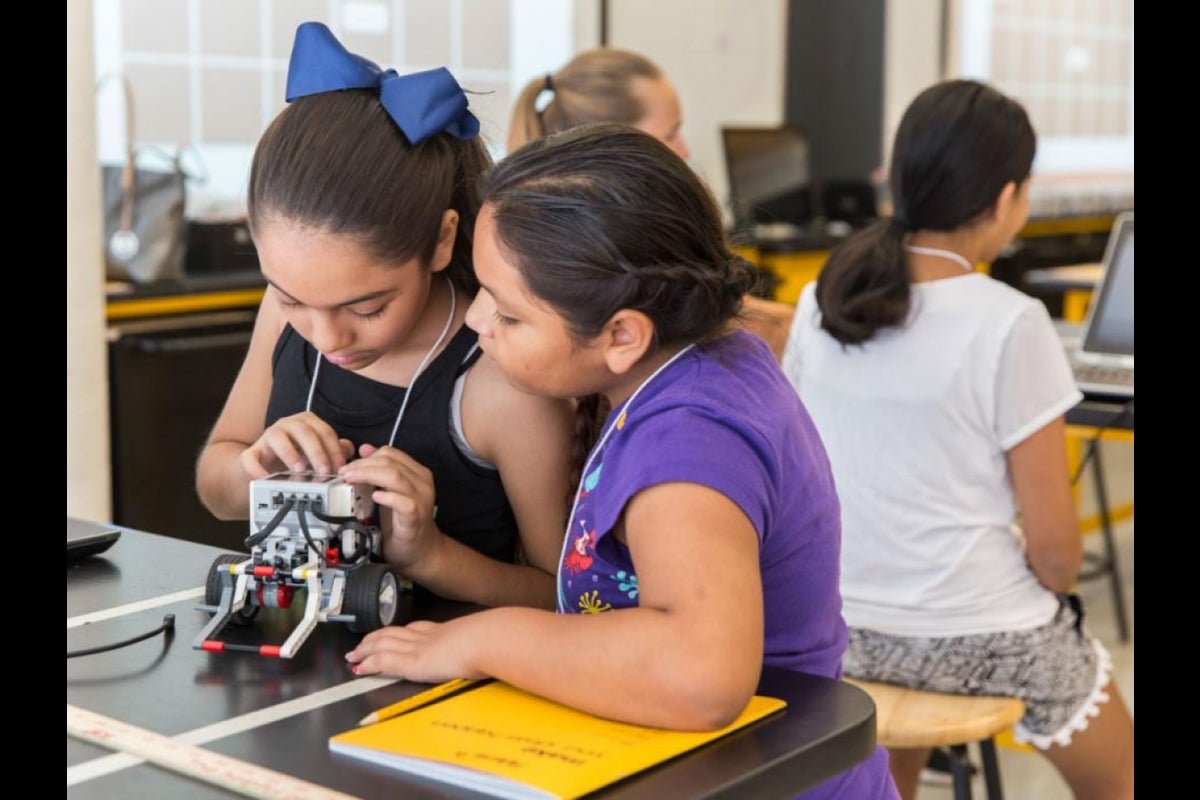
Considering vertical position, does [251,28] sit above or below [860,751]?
above

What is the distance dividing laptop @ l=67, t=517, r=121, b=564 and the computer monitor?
3.81 m

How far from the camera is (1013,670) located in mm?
1917

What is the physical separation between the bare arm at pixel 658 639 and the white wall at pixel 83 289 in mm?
1519

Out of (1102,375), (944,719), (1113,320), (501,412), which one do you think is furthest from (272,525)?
(1113,320)

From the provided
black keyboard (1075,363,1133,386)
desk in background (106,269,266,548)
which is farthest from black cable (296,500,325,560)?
desk in background (106,269,266,548)

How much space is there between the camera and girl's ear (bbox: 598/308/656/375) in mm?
1105

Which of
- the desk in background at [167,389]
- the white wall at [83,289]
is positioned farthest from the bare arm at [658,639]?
the desk in background at [167,389]

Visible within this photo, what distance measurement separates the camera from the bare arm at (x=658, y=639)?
3.10ft

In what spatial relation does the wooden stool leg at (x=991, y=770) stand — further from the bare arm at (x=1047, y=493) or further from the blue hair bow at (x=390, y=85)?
the blue hair bow at (x=390, y=85)

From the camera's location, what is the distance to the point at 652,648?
0.96 metres

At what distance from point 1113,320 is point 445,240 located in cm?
177

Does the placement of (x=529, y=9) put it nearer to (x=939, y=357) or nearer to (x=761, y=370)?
(x=939, y=357)
